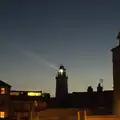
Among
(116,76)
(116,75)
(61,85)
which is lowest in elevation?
(61,85)

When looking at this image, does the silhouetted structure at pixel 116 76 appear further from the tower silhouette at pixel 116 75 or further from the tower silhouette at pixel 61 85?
the tower silhouette at pixel 61 85

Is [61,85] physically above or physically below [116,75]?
below

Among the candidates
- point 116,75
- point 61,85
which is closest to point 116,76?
point 116,75

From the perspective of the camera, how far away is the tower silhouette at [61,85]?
260ft

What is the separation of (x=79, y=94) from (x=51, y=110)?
28.7 metres

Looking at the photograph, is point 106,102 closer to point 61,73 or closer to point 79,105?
point 79,105

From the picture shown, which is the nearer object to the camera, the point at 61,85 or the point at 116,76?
the point at 116,76

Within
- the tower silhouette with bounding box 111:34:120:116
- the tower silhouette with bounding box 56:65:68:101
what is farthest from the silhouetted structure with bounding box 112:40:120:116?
the tower silhouette with bounding box 56:65:68:101

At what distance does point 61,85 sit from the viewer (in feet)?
264

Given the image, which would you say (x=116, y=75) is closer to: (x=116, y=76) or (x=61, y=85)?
(x=116, y=76)

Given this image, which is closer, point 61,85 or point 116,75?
point 116,75

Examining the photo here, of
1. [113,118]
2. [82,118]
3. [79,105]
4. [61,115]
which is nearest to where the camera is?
[82,118]

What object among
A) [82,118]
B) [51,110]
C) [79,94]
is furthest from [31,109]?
[79,94]

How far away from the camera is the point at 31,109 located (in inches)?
1571
